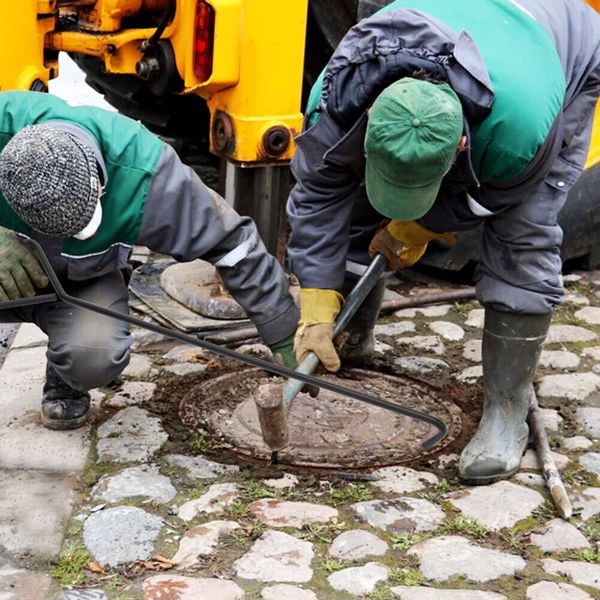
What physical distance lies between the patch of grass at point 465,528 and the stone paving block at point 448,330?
1449 mm

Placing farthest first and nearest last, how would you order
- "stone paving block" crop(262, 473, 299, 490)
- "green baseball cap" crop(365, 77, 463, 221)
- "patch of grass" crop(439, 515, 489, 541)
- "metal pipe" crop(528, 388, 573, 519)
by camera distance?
"stone paving block" crop(262, 473, 299, 490)
"metal pipe" crop(528, 388, 573, 519)
"patch of grass" crop(439, 515, 489, 541)
"green baseball cap" crop(365, 77, 463, 221)

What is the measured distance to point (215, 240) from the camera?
11.8ft

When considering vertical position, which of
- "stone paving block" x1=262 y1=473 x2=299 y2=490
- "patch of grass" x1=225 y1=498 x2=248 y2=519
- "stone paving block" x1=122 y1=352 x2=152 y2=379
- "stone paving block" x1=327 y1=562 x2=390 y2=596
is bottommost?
"stone paving block" x1=122 y1=352 x2=152 y2=379

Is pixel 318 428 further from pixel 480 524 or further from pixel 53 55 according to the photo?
pixel 53 55

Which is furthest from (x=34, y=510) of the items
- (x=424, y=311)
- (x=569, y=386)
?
(x=424, y=311)

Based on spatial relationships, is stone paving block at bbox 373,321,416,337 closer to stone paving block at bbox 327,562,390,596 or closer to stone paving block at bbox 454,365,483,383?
stone paving block at bbox 454,365,483,383

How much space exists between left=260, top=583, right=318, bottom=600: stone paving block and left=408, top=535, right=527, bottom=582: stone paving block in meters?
0.33

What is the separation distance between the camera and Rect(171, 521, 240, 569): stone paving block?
3.16m

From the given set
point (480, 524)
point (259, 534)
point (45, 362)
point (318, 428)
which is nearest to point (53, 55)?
point (45, 362)

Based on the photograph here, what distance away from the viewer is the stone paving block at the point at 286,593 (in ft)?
9.85

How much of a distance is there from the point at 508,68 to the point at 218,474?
147 centimetres

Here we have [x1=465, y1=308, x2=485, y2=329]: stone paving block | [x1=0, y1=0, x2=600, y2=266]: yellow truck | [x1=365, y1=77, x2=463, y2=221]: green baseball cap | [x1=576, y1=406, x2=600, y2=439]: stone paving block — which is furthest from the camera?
[x1=465, y1=308, x2=485, y2=329]: stone paving block

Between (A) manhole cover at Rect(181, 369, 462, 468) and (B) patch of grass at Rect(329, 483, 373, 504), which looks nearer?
(B) patch of grass at Rect(329, 483, 373, 504)

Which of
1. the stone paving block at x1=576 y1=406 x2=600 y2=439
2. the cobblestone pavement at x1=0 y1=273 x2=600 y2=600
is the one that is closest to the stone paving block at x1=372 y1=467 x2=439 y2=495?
the cobblestone pavement at x1=0 y1=273 x2=600 y2=600
